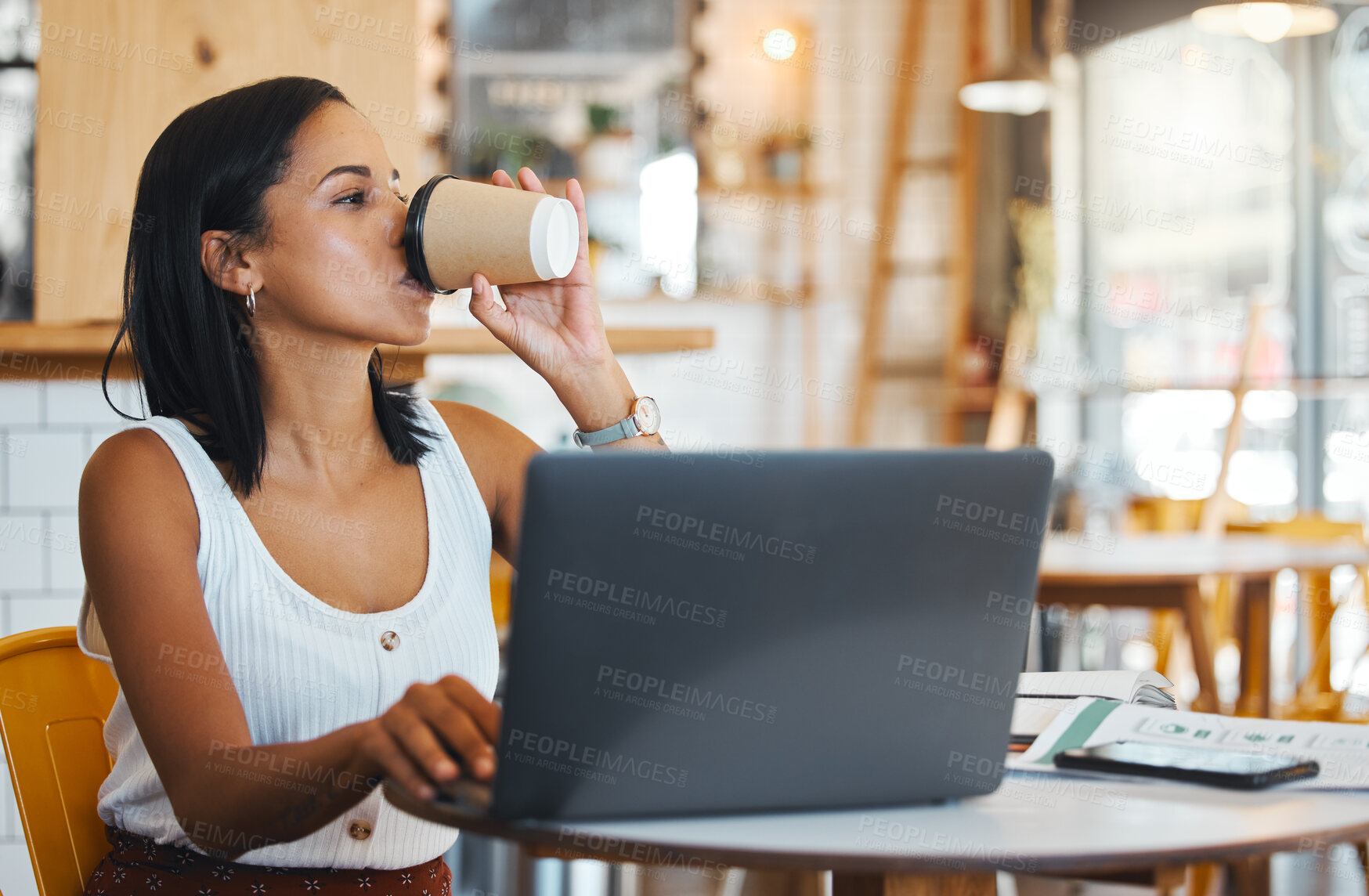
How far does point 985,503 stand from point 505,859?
6.10 ft

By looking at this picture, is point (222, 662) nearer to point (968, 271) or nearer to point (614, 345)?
point (614, 345)

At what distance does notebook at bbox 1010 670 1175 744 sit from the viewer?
0.95m

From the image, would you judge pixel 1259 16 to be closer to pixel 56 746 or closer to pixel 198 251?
pixel 198 251

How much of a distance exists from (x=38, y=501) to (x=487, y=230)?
112 cm

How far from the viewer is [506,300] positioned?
136cm

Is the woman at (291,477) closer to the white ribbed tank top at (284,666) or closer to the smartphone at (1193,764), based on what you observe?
the white ribbed tank top at (284,666)

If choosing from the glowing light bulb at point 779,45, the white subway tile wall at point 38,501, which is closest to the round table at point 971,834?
the white subway tile wall at point 38,501

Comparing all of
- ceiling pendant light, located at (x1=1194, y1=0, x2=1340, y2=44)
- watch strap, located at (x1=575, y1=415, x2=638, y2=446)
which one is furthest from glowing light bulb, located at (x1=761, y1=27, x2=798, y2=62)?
watch strap, located at (x1=575, y1=415, x2=638, y2=446)

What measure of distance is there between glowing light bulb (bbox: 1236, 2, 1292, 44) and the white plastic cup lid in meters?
2.67

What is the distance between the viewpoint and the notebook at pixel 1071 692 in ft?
3.12

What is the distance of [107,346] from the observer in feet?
5.59

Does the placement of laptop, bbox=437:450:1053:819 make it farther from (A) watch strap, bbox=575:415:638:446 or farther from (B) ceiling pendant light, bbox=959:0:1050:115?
(B) ceiling pendant light, bbox=959:0:1050:115

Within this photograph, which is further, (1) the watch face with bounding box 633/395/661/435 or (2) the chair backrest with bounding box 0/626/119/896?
(1) the watch face with bounding box 633/395/661/435

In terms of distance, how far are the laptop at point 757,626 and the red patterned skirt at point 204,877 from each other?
0.47m
